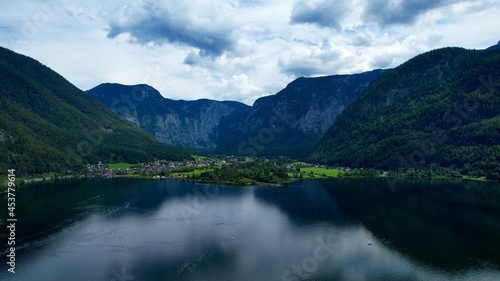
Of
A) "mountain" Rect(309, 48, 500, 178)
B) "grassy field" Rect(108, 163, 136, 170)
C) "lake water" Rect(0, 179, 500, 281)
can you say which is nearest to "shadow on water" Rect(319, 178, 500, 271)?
"lake water" Rect(0, 179, 500, 281)

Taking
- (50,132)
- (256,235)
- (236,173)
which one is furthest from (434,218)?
(50,132)

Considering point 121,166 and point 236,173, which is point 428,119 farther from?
point 121,166

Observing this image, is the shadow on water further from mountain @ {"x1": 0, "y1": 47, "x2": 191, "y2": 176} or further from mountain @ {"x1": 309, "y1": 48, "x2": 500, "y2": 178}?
mountain @ {"x1": 0, "y1": 47, "x2": 191, "y2": 176}

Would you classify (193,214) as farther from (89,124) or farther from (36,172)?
(89,124)

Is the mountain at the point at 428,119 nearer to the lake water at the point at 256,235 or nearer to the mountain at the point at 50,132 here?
the lake water at the point at 256,235

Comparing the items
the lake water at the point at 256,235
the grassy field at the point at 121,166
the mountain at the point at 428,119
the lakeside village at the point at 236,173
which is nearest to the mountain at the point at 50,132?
the grassy field at the point at 121,166
